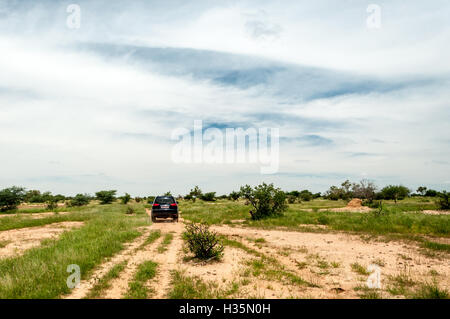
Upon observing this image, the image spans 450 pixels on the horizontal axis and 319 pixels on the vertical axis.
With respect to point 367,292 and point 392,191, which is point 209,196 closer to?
point 392,191

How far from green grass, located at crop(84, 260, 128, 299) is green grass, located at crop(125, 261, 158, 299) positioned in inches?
21.8

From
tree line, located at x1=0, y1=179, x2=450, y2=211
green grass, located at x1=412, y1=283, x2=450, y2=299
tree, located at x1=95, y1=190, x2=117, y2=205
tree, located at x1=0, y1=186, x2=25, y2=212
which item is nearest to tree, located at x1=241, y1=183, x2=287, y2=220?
tree line, located at x1=0, y1=179, x2=450, y2=211

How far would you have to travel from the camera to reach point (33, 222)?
21.1 metres

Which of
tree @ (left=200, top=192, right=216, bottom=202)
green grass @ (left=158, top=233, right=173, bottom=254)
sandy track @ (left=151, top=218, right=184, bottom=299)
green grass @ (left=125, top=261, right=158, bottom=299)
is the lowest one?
tree @ (left=200, top=192, right=216, bottom=202)

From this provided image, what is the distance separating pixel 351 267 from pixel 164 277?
6061 mm

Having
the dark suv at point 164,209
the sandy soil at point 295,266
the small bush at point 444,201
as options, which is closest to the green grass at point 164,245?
the sandy soil at point 295,266

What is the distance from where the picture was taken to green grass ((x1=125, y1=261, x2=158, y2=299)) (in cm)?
604

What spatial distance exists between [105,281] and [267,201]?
1984 centimetres

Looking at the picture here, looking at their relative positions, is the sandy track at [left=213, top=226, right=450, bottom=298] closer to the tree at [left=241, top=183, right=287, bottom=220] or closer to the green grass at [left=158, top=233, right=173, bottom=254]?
the green grass at [left=158, top=233, right=173, bottom=254]

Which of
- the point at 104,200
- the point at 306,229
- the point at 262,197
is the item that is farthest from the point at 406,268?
the point at 104,200

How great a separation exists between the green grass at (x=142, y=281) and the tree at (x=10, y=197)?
4383 centimetres

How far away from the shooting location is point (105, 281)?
700cm

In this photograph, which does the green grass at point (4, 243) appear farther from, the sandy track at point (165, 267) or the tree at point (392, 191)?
the tree at point (392, 191)

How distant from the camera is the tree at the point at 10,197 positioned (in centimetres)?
4059
